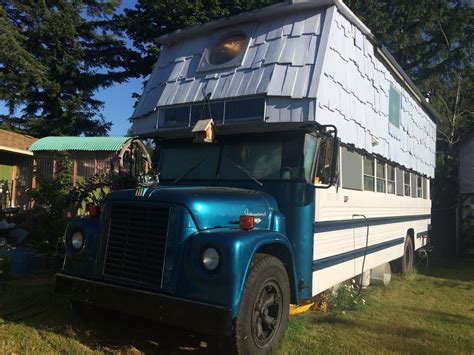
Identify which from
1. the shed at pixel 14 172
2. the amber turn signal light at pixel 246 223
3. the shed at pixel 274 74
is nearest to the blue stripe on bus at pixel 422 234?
the shed at pixel 274 74

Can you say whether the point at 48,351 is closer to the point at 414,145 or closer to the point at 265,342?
the point at 265,342

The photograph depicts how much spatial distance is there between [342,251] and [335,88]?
77.9 inches

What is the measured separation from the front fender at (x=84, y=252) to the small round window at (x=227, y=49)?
2388 millimetres

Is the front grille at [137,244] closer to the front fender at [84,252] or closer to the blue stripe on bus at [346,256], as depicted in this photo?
the front fender at [84,252]

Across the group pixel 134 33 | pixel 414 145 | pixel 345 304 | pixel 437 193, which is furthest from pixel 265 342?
pixel 134 33

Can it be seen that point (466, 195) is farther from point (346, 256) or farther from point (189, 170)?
point (189, 170)

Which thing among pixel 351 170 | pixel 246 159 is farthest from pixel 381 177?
pixel 246 159

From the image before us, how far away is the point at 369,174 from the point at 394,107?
172 cm

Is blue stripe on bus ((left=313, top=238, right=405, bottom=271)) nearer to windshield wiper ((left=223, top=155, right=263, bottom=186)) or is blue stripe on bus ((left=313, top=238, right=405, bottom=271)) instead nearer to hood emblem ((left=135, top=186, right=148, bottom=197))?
windshield wiper ((left=223, top=155, right=263, bottom=186))

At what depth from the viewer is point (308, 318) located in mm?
5668

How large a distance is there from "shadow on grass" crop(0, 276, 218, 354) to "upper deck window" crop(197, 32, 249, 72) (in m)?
2.99

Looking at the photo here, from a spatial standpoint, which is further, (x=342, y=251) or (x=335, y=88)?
(x=342, y=251)

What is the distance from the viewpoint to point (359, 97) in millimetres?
6070

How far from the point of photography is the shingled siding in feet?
16.5
